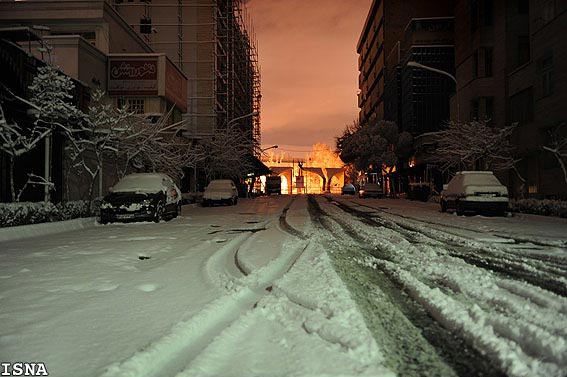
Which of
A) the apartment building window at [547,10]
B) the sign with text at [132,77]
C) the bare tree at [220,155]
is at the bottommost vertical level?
→ the bare tree at [220,155]

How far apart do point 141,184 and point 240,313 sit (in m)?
12.4

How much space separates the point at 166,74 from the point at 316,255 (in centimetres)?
3016

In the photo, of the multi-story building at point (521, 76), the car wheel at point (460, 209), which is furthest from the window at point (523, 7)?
the car wheel at point (460, 209)

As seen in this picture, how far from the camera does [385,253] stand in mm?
7492

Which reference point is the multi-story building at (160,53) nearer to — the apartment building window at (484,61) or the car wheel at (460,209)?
the car wheel at (460,209)

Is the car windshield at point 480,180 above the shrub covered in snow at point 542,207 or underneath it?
above

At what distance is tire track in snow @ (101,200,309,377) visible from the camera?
110 inches

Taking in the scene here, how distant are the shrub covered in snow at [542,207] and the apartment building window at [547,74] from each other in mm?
7903

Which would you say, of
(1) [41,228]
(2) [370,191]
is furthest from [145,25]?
(1) [41,228]

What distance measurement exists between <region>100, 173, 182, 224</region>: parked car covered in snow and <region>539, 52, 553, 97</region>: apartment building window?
20375 mm

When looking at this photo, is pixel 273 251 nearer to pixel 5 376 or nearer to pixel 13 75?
pixel 5 376

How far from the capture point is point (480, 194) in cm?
1644

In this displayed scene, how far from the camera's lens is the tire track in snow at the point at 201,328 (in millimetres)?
2787

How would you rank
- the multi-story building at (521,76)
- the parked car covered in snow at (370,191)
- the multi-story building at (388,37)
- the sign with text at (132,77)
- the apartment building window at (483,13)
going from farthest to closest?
the multi-story building at (388,37) < the parked car covered in snow at (370,191) < the apartment building window at (483,13) < the sign with text at (132,77) < the multi-story building at (521,76)
